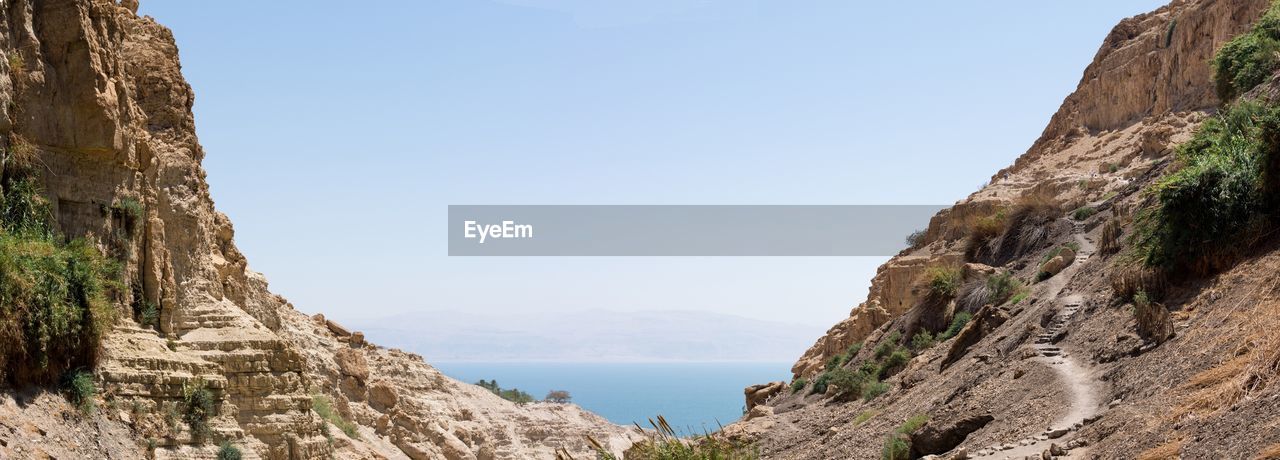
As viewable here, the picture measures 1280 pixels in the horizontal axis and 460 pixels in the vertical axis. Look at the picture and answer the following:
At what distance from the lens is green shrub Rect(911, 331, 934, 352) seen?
2842 cm

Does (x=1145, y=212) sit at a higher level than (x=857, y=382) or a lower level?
higher

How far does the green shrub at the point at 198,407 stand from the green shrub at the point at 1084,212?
23.0 m

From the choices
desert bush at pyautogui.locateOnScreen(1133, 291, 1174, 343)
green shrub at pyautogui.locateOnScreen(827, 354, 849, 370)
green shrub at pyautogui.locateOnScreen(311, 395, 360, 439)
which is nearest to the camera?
desert bush at pyautogui.locateOnScreen(1133, 291, 1174, 343)

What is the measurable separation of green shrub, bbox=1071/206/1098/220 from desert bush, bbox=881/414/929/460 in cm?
1323

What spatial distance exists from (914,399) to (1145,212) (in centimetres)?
582

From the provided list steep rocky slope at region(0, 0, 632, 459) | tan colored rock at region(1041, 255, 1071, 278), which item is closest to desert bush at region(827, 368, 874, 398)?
tan colored rock at region(1041, 255, 1071, 278)

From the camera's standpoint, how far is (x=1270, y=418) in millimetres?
9836

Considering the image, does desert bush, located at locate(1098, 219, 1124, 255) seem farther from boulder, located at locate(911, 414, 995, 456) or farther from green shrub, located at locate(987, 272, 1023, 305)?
boulder, located at locate(911, 414, 995, 456)

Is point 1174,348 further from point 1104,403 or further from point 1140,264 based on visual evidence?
point 1140,264

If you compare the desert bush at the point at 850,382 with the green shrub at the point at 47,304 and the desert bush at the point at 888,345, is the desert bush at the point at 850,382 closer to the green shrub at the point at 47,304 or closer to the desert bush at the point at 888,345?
the desert bush at the point at 888,345

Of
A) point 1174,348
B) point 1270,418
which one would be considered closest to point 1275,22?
point 1174,348

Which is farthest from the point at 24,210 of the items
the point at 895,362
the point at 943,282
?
the point at 943,282

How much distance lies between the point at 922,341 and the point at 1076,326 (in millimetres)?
9186

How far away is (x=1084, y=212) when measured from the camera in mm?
29906
